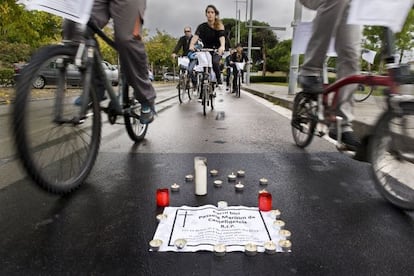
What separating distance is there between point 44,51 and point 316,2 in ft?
6.77

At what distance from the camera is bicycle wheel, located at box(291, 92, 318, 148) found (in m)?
3.31

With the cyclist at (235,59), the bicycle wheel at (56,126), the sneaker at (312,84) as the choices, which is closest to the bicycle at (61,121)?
the bicycle wheel at (56,126)

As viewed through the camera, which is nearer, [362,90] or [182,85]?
[362,90]

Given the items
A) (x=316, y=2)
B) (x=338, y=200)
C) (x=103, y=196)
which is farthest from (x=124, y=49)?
(x=338, y=200)

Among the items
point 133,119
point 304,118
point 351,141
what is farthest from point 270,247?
point 133,119

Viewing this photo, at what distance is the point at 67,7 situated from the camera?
87.7 inches

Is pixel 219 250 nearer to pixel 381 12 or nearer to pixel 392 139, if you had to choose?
pixel 392 139

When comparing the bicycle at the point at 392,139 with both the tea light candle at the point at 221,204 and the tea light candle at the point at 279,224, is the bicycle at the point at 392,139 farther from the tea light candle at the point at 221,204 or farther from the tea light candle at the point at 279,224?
the tea light candle at the point at 221,204

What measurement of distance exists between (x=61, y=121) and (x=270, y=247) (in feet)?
4.61

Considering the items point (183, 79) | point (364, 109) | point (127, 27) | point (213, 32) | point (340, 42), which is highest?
point (213, 32)

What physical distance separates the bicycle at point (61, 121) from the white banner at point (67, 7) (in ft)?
0.52

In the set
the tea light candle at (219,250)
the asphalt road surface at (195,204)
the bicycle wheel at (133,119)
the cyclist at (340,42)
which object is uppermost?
the cyclist at (340,42)

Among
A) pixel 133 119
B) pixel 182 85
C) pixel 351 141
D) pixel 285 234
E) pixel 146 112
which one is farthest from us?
pixel 182 85

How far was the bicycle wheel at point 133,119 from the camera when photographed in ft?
11.4
